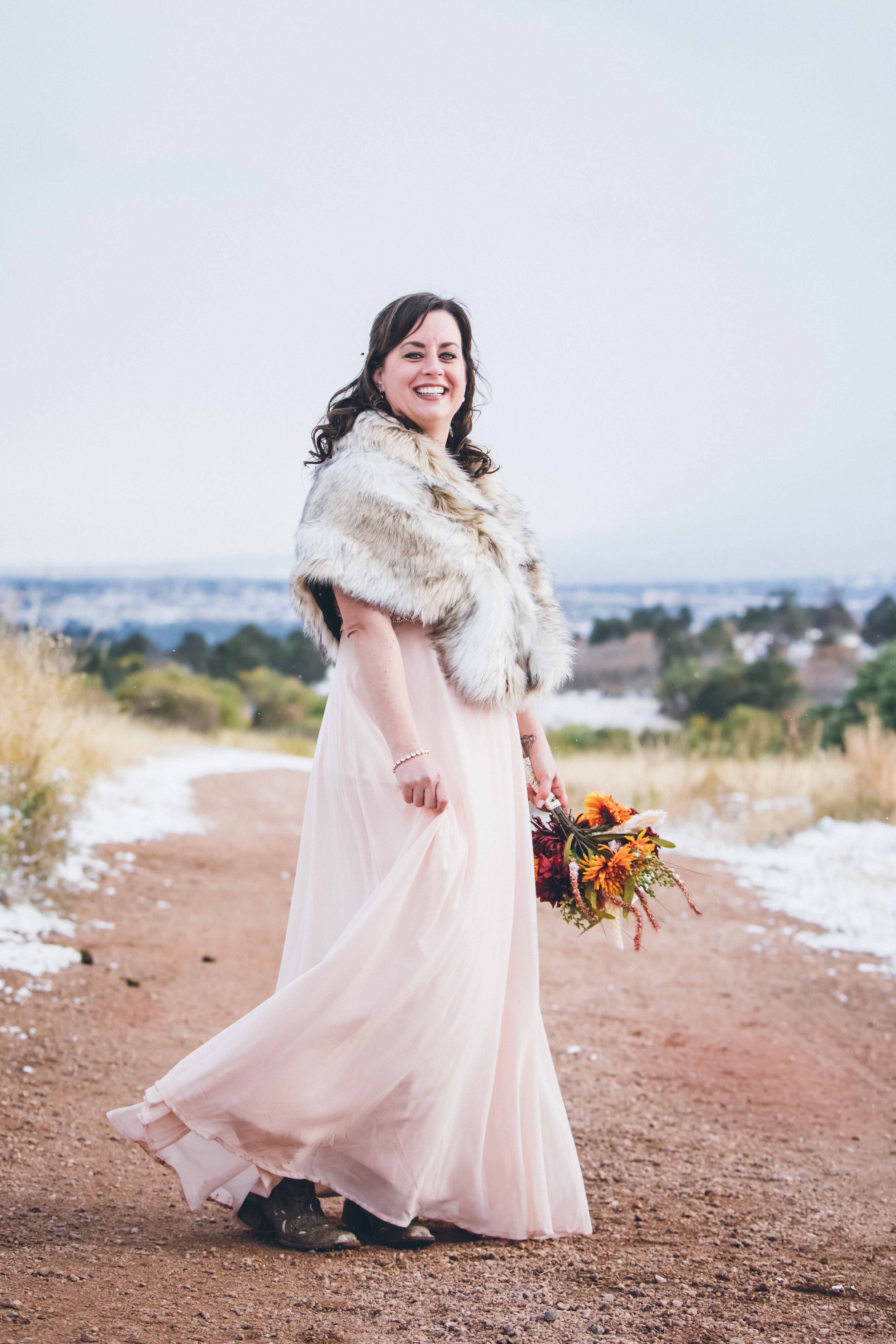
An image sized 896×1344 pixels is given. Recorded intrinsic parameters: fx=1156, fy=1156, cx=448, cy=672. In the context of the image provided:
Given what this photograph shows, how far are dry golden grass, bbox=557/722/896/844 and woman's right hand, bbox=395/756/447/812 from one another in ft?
25.1

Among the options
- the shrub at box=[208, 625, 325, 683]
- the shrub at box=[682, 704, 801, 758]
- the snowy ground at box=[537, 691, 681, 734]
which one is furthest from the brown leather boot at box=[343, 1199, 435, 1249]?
the shrub at box=[208, 625, 325, 683]

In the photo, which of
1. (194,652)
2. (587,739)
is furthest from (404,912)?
(194,652)

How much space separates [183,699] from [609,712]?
30.6 ft

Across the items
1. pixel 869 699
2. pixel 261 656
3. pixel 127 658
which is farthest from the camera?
pixel 261 656

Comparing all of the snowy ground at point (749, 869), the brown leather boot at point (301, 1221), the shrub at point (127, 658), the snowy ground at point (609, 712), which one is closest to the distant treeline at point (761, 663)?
the snowy ground at point (609, 712)

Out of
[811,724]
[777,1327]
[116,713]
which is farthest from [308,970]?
[811,724]

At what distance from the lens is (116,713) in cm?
1544

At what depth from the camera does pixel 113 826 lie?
29.3 feet

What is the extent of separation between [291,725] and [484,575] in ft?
79.9

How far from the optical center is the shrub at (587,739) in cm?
1898

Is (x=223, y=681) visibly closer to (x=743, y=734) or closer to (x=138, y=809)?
(x=743, y=734)

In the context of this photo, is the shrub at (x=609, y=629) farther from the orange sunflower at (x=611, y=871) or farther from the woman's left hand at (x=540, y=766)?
the orange sunflower at (x=611, y=871)

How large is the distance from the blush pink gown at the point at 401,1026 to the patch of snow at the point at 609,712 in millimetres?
18842

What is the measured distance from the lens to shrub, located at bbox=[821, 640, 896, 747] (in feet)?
49.3
